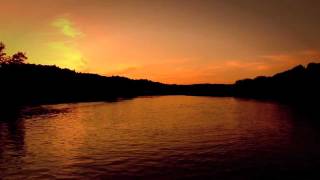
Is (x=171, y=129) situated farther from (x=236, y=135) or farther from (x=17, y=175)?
(x=17, y=175)

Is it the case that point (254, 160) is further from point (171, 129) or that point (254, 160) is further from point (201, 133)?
point (171, 129)

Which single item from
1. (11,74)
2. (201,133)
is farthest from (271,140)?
(11,74)

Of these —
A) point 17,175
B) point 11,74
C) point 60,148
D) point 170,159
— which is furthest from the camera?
point 11,74

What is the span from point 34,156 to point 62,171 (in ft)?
25.1

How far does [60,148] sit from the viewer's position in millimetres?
42625

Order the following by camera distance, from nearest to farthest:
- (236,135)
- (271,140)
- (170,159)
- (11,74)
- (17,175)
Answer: (17,175), (170,159), (271,140), (236,135), (11,74)

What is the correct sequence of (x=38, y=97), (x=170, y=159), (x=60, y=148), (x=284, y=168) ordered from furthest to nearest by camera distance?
(x=38, y=97) → (x=60, y=148) → (x=170, y=159) → (x=284, y=168)

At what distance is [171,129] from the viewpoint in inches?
2377

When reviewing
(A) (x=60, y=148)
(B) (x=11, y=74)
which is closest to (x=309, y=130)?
(A) (x=60, y=148)

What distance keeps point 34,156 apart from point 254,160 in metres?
20.5

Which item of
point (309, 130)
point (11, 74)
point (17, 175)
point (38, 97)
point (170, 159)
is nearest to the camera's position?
point (17, 175)

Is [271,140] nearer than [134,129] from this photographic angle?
Yes

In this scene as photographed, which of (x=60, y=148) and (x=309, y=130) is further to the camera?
(x=309, y=130)

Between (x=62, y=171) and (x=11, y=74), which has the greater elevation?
(x=11, y=74)
